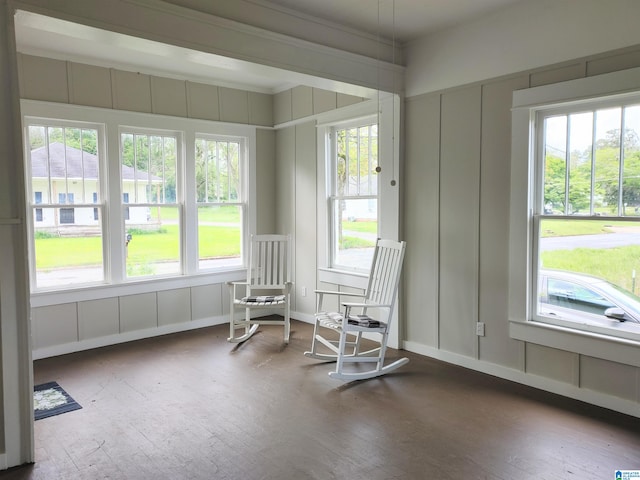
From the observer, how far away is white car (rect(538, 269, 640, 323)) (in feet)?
10.0

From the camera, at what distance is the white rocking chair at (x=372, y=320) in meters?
3.65

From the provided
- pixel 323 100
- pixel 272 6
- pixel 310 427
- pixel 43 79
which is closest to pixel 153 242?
pixel 43 79

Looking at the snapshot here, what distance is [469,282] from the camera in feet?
12.7

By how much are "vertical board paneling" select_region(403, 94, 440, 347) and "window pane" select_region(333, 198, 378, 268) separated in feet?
1.67

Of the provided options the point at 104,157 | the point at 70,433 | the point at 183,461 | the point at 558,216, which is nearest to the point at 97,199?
the point at 104,157

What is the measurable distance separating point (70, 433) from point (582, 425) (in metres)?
3.06

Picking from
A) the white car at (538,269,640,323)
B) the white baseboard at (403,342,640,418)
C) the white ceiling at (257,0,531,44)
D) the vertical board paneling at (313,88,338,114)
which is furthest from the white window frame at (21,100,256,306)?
the white car at (538,269,640,323)

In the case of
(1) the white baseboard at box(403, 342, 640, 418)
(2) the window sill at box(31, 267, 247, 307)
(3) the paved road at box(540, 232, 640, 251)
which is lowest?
(1) the white baseboard at box(403, 342, 640, 418)

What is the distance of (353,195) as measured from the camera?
4945mm

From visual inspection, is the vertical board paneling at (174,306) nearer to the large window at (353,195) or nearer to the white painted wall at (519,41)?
the large window at (353,195)

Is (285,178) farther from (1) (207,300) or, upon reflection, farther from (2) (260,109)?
(1) (207,300)

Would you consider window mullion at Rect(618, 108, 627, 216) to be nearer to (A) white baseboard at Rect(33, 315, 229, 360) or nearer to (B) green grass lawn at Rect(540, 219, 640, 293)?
(B) green grass lawn at Rect(540, 219, 640, 293)

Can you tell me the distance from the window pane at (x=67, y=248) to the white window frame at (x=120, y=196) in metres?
0.09

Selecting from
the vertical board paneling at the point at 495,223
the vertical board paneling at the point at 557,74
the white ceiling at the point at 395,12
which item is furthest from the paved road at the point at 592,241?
the white ceiling at the point at 395,12
